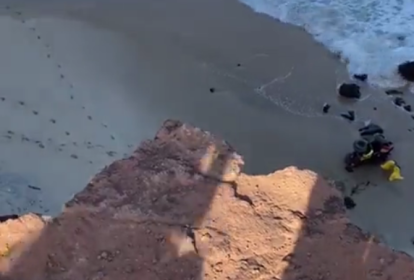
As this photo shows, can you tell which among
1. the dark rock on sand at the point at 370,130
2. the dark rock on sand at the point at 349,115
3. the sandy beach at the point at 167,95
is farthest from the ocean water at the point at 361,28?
the dark rock on sand at the point at 370,130

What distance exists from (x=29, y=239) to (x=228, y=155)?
0.98 meters

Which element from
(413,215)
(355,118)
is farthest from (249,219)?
(355,118)

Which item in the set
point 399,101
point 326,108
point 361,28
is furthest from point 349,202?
point 361,28

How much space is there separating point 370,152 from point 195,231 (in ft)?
14.5

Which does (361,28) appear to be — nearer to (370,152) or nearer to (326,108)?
(326,108)

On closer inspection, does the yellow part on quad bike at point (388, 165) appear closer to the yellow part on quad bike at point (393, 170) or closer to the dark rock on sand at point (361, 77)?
the yellow part on quad bike at point (393, 170)

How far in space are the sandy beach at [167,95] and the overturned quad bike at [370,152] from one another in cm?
11

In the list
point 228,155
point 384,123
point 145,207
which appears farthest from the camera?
point 384,123

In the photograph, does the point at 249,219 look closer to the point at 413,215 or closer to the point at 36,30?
the point at 413,215

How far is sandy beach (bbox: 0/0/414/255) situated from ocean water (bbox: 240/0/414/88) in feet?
0.78

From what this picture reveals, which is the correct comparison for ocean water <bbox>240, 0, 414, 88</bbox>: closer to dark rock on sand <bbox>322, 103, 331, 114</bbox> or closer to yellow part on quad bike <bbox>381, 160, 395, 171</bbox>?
dark rock on sand <bbox>322, 103, 331, 114</bbox>

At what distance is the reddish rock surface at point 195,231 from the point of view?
2961 millimetres

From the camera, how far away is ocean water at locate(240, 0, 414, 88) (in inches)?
348

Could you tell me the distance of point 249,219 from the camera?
10.3 feet
